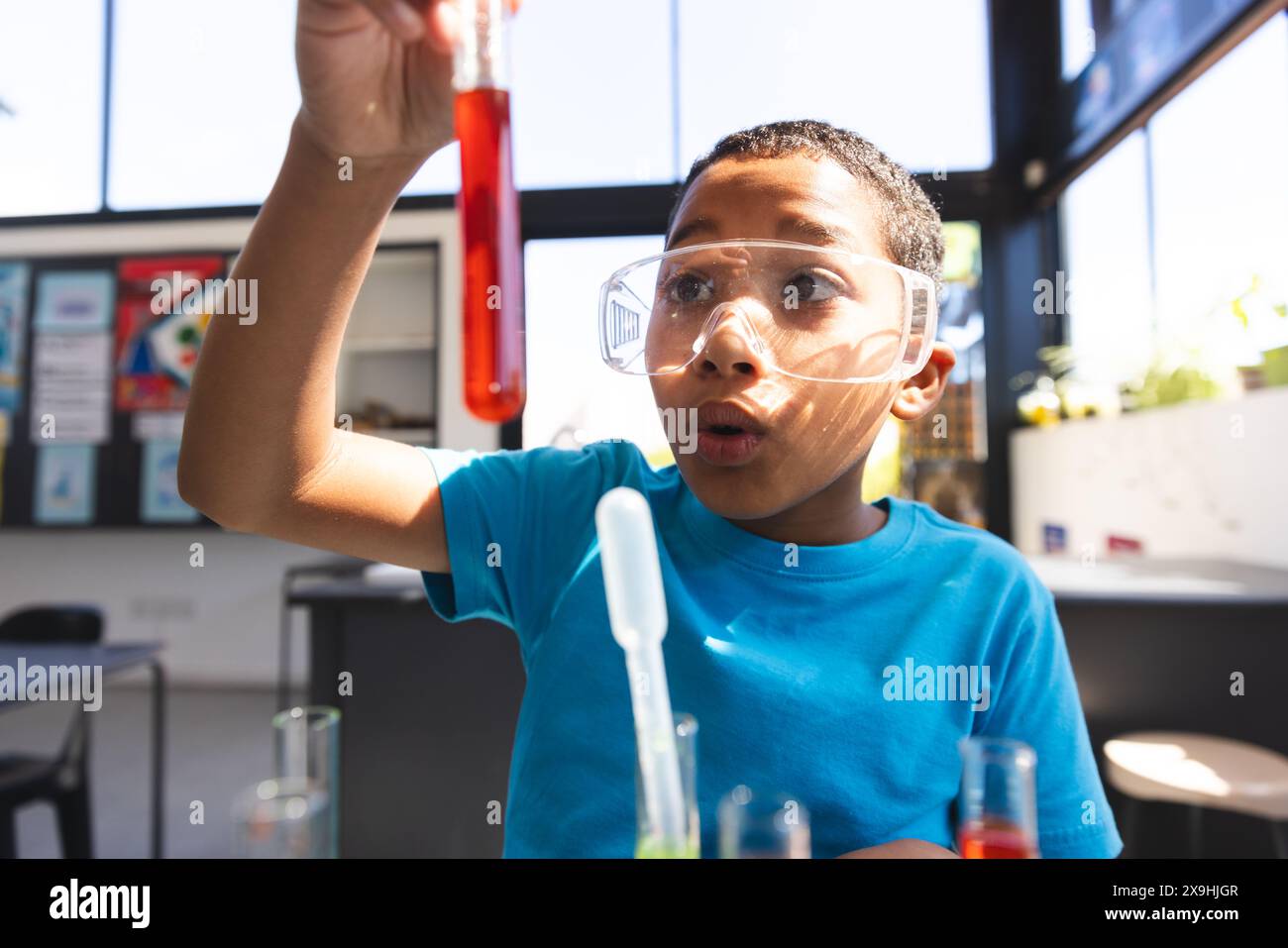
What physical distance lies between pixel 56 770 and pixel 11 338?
10.4 ft

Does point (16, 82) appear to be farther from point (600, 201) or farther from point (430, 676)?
point (430, 676)

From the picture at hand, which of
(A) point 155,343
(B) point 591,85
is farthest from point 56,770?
(A) point 155,343

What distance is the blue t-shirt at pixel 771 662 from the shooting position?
0.52 meters

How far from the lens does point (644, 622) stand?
8.8 inches

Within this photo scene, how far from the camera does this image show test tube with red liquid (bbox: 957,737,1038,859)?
25 cm

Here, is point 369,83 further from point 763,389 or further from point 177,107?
point 177,107

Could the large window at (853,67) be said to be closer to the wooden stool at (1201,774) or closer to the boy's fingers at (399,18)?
the wooden stool at (1201,774)

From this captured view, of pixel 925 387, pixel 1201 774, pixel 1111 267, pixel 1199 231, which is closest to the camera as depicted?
pixel 925 387

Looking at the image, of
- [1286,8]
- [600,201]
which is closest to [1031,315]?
[1286,8]

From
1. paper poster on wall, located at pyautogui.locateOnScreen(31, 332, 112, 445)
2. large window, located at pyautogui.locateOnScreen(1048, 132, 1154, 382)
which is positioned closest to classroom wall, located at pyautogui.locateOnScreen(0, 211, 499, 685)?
paper poster on wall, located at pyautogui.locateOnScreen(31, 332, 112, 445)

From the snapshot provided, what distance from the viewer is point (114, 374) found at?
3.85 meters

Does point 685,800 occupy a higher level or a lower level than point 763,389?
lower

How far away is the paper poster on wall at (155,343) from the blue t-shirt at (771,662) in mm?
3807
